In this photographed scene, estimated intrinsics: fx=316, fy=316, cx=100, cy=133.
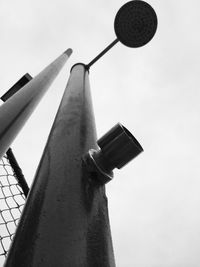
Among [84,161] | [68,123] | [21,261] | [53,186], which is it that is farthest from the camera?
[68,123]

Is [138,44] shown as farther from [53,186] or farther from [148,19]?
[53,186]

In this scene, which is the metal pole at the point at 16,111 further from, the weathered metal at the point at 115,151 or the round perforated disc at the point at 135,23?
the round perforated disc at the point at 135,23

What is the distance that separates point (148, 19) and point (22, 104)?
2.02 meters

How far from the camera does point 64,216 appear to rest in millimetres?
892

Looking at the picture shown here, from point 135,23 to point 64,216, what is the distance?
2.32 metres

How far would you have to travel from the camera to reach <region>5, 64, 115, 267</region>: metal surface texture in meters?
0.81

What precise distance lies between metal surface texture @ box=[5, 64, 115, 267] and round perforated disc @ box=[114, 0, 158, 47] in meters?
1.85

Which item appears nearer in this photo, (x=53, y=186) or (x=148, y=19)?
(x=53, y=186)

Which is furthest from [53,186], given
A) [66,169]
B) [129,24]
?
[129,24]

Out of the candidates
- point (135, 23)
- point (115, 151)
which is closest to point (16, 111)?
point (115, 151)

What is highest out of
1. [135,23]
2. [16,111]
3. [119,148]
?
[16,111]

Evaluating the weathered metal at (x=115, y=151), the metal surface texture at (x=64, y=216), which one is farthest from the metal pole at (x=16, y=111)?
the weathered metal at (x=115, y=151)

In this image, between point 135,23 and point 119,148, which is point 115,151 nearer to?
point 119,148

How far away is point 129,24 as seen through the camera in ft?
9.38
